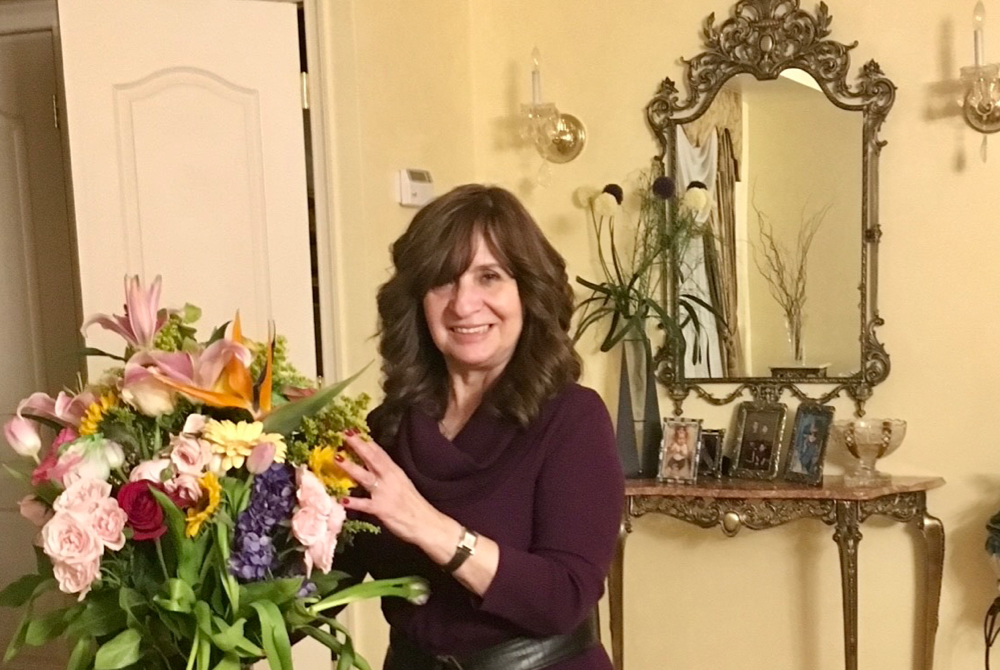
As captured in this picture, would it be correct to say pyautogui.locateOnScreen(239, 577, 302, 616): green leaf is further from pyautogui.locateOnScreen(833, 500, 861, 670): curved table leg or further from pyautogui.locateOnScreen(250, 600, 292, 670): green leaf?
pyautogui.locateOnScreen(833, 500, 861, 670): curved table leg

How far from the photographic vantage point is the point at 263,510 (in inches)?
37.8

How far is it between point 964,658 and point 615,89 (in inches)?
74.3

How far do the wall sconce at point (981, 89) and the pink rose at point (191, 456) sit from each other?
7.41 ft

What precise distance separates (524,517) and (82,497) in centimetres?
57

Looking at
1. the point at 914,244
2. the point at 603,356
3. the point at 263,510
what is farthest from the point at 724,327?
the point at 263,510

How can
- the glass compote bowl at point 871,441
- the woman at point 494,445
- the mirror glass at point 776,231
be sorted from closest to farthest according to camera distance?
the woman at point 494,445 → the glass compote bowl at point 871,441 → the mirror glass at point 776,231

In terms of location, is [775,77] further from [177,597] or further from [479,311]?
[177,597]

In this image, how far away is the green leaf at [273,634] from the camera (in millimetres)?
931

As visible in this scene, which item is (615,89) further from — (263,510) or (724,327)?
(263,510)

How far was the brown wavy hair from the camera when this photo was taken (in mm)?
1341

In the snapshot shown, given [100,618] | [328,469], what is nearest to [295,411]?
[328,469]

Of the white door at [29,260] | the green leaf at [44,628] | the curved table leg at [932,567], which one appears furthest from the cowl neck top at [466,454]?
the white door at [29,260]

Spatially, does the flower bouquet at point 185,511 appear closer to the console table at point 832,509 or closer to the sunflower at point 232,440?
the sunflower at point 232,440

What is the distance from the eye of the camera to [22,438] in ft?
3.31
